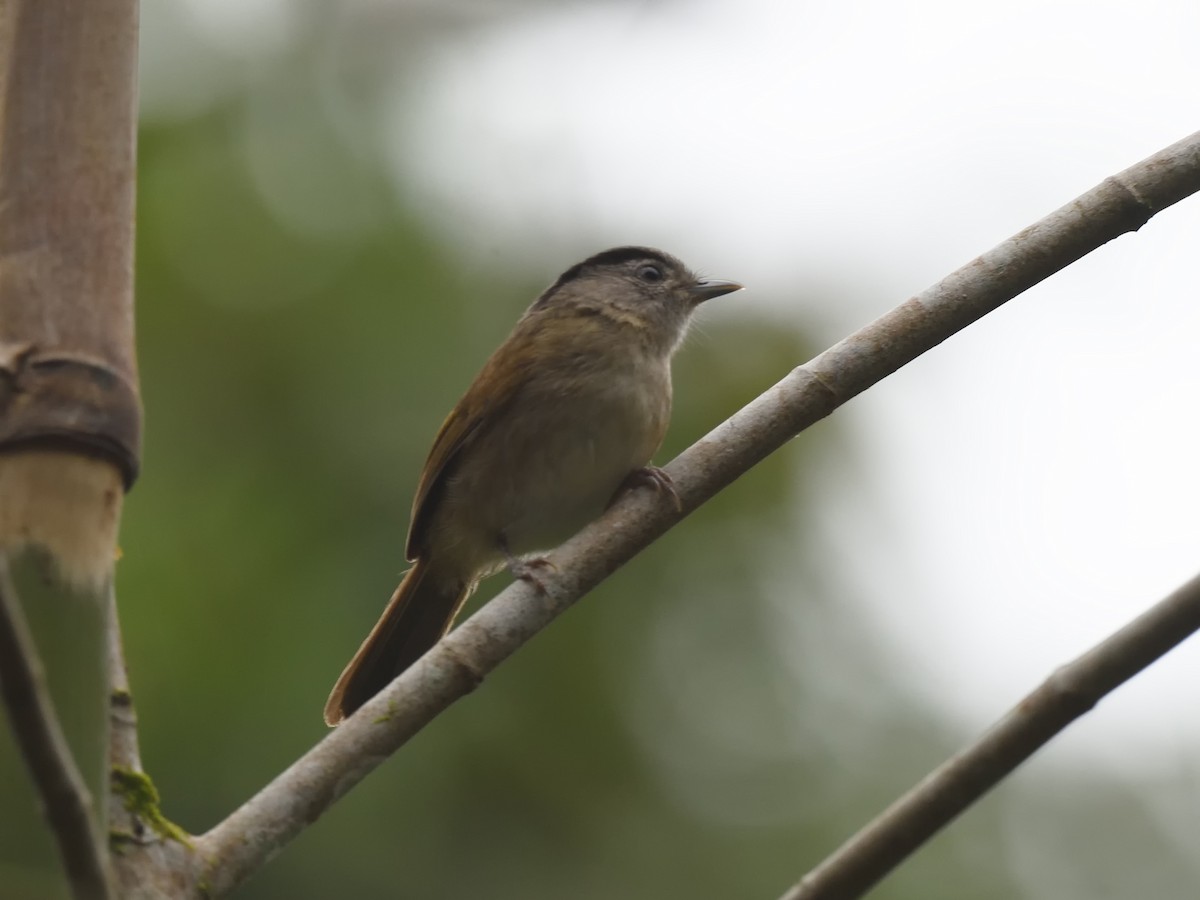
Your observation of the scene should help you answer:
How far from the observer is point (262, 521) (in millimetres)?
7055

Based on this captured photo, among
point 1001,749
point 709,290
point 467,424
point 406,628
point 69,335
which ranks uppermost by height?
point 709,290

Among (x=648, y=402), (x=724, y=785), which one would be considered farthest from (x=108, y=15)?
(x=724, y=785)

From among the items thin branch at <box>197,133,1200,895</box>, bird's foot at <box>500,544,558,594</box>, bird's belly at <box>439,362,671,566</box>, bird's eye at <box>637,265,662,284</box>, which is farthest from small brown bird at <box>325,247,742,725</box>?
thin branch at <box>197,133,1200,895</box>

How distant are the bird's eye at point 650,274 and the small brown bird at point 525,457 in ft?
0.96

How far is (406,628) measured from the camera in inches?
190

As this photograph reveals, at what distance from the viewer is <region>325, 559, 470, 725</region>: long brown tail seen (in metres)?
4.55

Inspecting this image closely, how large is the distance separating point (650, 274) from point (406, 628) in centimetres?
164

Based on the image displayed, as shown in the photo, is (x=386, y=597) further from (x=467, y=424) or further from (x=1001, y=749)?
(x=1001, y=749)

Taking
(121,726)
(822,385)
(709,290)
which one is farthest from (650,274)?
(121,726)

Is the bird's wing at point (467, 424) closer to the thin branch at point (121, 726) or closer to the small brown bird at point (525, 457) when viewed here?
the small brown bird at point (525, 457)

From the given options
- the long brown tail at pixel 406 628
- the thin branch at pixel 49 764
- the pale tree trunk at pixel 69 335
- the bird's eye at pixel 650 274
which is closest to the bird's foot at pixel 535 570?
the pale tree trunk at pixel 69 335

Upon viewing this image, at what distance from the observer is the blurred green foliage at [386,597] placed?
6.55m

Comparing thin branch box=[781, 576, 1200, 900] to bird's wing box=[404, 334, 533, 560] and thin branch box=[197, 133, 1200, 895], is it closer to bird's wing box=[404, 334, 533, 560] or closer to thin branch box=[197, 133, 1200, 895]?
thin branch box=[197, 133, 1200, 895]

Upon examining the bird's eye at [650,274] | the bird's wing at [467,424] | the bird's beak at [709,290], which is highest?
the bird's eye at [650,274]
